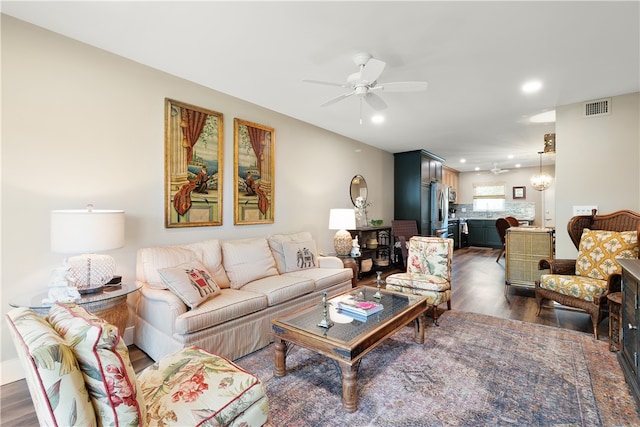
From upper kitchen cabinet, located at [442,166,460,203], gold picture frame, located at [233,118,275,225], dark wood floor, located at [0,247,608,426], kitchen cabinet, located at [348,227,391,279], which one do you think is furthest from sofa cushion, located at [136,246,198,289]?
upper kitchen cabinet, located at [442,166,460,203]

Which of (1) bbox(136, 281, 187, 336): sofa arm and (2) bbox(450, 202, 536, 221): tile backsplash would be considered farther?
(2) bbox(450, 202, 536, 221): tile backsplash

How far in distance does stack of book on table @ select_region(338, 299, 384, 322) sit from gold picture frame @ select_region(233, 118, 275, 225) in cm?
177

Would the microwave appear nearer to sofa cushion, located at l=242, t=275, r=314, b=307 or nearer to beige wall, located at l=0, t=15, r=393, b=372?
sofa cushion, located at l=242, t=275, r=314, b=307

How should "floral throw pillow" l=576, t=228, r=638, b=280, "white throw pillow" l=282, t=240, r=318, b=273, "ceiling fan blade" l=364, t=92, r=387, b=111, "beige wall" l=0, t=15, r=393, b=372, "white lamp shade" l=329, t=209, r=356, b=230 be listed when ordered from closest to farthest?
"beige wall" l=0, t=15, r=393, b=372
"ceiling fan blade" l=364, t=92, r=387, b=111
"floral throw pillow" l=576, t=228, r=638, b=280
"white throw pillow" l=282, t=240, r=318, b=273
"white lamp shade" l=329, t=209, r=356, b=230

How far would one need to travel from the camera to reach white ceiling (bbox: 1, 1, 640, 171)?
198cm

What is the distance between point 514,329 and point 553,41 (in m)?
2.56

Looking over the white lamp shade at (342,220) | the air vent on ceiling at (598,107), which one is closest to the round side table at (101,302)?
the white lamp shade at (342,220)

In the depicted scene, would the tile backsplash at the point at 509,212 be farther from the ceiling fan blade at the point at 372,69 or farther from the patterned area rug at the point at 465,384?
the ceiling fan blade at the point at 372,69

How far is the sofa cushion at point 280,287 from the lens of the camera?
9.20 ft

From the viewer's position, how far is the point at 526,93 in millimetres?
3348

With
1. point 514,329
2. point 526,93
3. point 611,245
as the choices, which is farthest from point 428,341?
point 526,93

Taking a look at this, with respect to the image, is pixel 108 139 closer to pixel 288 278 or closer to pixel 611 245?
pixel 288 278

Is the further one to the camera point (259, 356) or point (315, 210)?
point (315, 210)

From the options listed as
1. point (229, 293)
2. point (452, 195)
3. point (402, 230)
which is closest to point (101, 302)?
point (229, 293)
